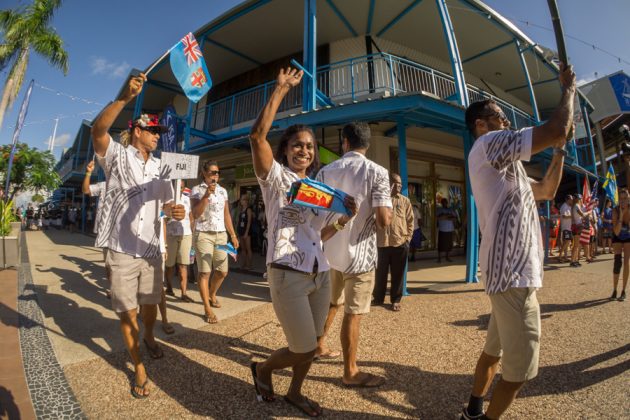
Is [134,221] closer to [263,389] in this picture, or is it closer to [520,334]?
[263,389]

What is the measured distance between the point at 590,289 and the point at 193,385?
6361 mm

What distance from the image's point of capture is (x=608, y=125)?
15.3 m

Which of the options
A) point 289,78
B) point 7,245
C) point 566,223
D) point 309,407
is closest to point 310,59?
point 289,78

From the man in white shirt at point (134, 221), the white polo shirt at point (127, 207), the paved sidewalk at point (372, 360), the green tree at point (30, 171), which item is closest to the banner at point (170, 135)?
the paved sidewalk at point (372, 360)

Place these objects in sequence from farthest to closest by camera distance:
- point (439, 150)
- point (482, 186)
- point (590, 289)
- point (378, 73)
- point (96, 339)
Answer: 1. point (439, 150)
2. point (378, 73)
3. point (590, 289)
4. point (96, 339)
5. point (482, 186)

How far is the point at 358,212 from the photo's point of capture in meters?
2.37

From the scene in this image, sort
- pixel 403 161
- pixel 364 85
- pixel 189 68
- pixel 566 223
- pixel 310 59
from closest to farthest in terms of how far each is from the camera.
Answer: pixel 189 68
pixel 403 161
pixel 310 59
pixel 364 85
pixel 566 223

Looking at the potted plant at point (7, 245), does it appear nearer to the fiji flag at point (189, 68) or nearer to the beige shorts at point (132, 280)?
the fiji flag at point (189, 68)

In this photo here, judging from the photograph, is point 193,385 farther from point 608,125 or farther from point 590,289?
point 608,125

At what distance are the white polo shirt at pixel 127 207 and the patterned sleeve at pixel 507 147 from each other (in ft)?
8.00

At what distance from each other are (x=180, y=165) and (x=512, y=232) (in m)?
2.29

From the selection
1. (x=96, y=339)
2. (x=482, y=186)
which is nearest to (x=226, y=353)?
(x=96, y=339)

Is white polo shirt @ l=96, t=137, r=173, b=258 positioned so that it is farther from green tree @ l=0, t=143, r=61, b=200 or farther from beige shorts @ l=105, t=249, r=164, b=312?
green tree @ l=0, t=143, r=61, b=200

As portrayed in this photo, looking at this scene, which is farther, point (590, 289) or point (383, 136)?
point (383, 136)
